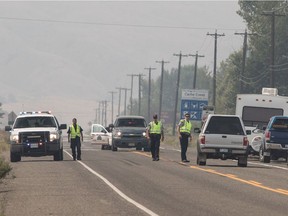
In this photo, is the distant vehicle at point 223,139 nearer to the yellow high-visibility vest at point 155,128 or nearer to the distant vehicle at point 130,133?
the yellow high-visibility vest at point 155,128

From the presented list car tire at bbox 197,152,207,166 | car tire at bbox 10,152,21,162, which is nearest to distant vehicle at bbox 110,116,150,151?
car tire at bbox 10,152,21,162

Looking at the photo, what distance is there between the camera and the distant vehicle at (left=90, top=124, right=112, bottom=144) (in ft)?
195

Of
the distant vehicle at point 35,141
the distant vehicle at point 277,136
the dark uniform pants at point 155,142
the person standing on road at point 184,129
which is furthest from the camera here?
the distant vehicle at point 277,136

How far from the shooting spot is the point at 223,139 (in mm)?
36625

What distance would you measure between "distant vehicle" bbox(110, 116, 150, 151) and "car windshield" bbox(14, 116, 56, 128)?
1222 centimetres

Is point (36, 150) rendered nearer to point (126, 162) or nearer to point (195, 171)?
point (126, 162)

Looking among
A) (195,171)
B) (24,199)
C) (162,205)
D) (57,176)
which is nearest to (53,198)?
(24,199)

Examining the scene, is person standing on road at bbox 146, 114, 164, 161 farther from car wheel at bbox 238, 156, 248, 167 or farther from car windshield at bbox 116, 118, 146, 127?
car windshield at bbox 116, 118, 146, 127

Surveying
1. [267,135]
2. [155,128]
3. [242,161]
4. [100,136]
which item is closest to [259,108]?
[267,135]

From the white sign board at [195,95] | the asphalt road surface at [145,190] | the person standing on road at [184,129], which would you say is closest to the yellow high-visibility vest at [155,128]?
the person standing on road at [184,129]

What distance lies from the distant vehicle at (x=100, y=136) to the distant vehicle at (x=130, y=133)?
2559 mm

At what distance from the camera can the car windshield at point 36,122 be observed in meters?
41.3

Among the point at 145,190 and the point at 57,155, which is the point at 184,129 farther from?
the point at 145,190

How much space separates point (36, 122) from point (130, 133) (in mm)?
12447
